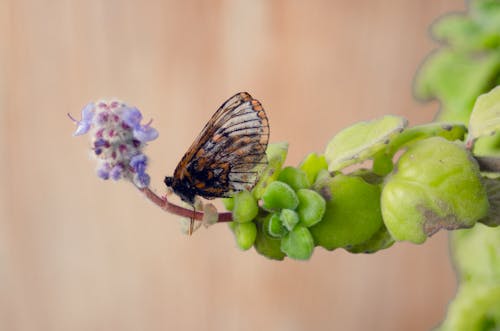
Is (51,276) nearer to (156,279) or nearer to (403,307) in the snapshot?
(156,279)

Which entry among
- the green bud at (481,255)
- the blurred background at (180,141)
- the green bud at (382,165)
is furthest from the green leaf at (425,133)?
the blurred background at (180,141)

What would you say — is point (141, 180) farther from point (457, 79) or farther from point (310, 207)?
point (457, 79)

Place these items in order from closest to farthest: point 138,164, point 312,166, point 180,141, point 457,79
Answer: point 138,164
point 312,166
point 457,79
point 180,141

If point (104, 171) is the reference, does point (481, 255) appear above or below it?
below

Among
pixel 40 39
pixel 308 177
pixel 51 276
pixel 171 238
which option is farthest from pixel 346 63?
pixel 308 177

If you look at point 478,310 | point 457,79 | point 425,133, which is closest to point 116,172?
point 425,133

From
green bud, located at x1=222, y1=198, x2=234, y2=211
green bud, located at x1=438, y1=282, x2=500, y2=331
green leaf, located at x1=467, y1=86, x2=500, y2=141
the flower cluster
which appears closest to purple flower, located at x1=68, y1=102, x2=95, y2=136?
the flower cluster
